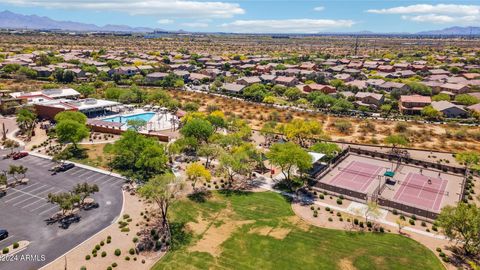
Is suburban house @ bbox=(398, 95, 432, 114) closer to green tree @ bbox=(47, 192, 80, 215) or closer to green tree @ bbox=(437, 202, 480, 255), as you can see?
green tree @ bbox=(437, 202, 480, 255)

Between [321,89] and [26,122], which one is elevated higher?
[321,89]

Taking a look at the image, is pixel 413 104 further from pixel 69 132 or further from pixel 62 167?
pixel 62 167

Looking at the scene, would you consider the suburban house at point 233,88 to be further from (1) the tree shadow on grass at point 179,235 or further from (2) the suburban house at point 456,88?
(1) the tree shadow on grass at point 179,235

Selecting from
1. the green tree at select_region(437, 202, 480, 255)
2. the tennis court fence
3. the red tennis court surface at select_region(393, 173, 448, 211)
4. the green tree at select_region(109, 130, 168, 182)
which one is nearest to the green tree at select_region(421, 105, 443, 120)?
the red tennis court surface at select_region(393, 173, 448, 211)

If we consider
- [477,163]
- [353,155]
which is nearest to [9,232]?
[353,155]

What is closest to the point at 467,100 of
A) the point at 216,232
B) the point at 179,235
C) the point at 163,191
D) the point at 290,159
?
the point at 290,159

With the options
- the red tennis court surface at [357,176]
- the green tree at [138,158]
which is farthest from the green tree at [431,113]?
the green tree at [138,158]
